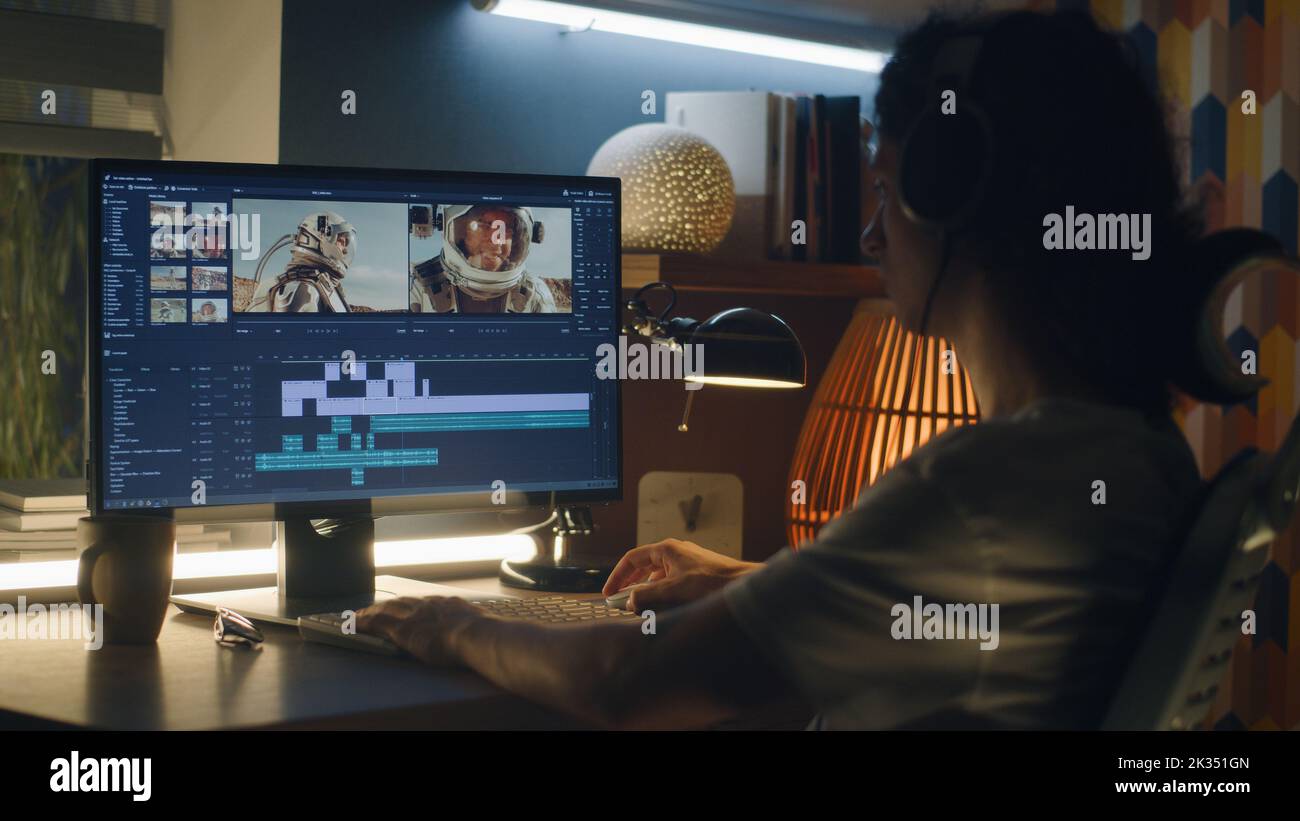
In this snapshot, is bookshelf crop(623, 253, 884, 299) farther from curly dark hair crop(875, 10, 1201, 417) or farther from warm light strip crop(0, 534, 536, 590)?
curly dark hair crop(875, 10, 1201, 417)

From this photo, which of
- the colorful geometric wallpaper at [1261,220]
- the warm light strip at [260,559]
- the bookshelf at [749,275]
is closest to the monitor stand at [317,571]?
the warm light strip at [260,559]

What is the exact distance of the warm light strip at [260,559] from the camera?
1.37 meters

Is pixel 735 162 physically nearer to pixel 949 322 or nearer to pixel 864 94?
pixel 864 94

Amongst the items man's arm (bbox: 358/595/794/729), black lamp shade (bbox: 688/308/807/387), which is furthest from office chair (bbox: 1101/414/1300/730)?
black lamp shade (bbox: 688/308/807/387)

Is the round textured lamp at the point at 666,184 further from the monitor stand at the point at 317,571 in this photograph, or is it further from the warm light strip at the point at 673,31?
the monitor stand at the point at 317,571

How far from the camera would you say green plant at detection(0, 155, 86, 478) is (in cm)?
175

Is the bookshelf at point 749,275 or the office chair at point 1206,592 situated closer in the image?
the office chair at point 1206,592

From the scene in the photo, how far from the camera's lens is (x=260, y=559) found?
5.00 ft

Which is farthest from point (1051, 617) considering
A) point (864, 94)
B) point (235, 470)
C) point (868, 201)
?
point (864, 94)

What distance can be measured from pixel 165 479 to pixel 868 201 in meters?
1.20

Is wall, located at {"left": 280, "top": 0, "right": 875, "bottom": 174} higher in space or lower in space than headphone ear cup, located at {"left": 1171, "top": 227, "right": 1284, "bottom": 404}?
higher

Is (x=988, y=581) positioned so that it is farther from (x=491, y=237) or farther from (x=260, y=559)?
(x=260, y=559)

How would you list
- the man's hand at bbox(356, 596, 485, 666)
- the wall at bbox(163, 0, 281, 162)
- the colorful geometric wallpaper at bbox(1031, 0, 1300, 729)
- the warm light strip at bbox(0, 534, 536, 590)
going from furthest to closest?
the colorful geometric wallpaper at bbox(1031, 0, 1300, 729) → the wall at bbox(163, 0, 281, 162) → the warm light strip at bbox(0, 534, 536, 590) → the man's hand at bbox(356, 596, 485, 666)

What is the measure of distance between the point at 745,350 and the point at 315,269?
0.50 m
